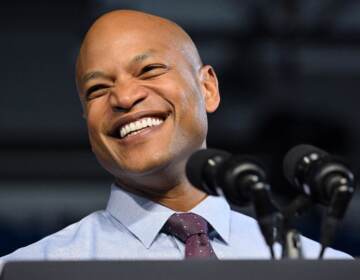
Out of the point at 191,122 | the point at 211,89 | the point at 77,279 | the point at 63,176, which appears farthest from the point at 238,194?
the point at 63,176

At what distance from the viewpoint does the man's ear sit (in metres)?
1.65

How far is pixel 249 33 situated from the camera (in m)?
3.04

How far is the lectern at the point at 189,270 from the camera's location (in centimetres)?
98

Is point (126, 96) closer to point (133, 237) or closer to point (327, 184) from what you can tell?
point (133, 237)

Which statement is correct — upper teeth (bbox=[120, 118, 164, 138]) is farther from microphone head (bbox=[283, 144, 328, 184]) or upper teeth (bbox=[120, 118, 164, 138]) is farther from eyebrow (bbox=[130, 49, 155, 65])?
microphone head (bbox=[283, 144, 328, 184])

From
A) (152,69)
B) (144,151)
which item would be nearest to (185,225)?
(144,151)

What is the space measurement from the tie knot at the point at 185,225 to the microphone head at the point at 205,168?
35 cm

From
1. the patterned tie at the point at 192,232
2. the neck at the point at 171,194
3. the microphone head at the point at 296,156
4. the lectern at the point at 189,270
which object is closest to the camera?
the lectern at the point at 189,270

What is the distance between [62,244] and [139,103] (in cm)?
25

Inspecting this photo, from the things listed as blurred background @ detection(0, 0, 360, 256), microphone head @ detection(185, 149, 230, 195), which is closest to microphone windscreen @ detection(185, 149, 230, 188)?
microphone head @ detection(185, 149, 230, 195)

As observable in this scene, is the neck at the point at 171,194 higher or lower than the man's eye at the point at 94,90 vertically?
lower

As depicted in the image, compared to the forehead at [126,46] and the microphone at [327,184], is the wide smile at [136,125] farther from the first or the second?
the microphone at [327,184]

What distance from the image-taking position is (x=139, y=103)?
149cm

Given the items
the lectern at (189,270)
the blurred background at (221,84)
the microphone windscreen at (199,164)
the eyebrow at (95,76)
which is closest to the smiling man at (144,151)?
the eyebrow at (95,76)
